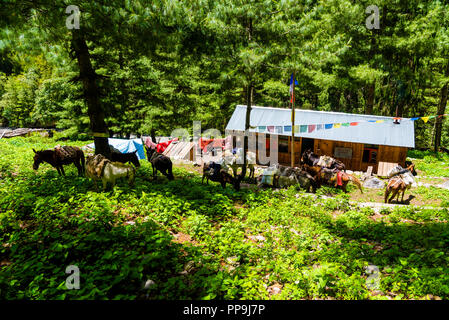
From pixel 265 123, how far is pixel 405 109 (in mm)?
20222

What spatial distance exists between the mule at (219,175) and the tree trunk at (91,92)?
457cm

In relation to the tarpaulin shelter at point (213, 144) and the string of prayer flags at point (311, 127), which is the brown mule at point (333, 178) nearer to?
the string of prayer flags at point (311, 127)

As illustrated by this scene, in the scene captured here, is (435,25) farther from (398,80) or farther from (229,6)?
(229,6)

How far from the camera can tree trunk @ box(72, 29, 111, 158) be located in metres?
9.61

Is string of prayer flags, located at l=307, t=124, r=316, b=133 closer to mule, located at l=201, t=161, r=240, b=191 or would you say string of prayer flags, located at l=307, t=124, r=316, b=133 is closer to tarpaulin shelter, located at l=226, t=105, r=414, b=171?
tarpaulin shelter, located at l=226, t=105, r=414, b=171

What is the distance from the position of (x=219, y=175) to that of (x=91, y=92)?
632 cm

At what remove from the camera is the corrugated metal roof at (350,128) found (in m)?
18.0

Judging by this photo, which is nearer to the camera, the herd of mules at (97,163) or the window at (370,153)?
the herd of mules at (97,163)

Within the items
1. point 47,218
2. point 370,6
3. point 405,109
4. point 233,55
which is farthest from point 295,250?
point 405,109

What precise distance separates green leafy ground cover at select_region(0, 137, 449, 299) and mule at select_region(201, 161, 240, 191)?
2.29 metres

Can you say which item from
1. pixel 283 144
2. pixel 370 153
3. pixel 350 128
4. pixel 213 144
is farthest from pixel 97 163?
pixel 370 153

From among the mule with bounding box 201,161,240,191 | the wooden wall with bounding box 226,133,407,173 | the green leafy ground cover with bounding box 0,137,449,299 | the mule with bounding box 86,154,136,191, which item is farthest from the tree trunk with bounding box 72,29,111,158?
the wooden wall with bounding box 226,133,407,173

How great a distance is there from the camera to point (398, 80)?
2108 centimetres

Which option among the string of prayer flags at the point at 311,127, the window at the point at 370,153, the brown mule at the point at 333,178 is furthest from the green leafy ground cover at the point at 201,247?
the window at the point at 370,153
